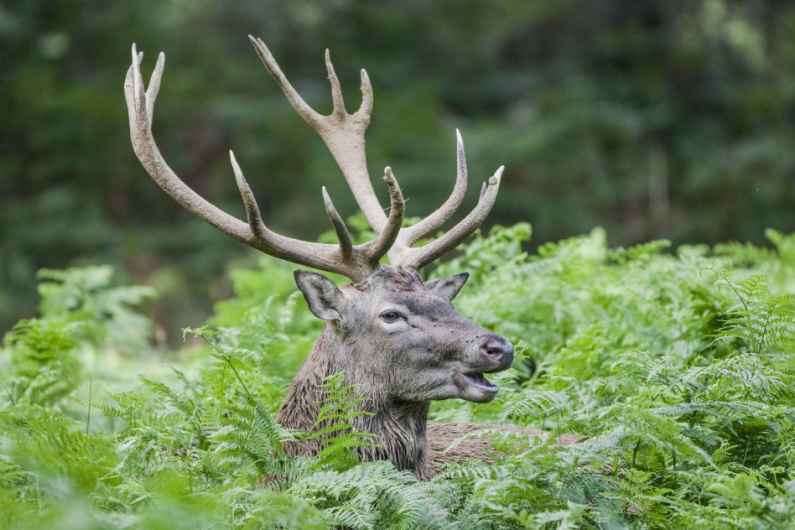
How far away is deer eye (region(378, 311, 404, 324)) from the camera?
5.74 meters

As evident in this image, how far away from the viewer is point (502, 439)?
5.09m

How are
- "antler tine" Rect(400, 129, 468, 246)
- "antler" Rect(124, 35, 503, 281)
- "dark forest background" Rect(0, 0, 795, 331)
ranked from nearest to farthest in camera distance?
"antler" Rect(124, 35, 503, 281) → "antler tine" Rect(400, 129, 468, 246) → "dark forest background" Rect(0, 0, 795, 331)

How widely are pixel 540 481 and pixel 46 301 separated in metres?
4.83

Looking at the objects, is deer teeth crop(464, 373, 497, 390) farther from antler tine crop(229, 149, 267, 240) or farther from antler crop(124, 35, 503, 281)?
antler tine crop(229, 149, 267, 240)

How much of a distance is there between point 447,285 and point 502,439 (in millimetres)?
1230

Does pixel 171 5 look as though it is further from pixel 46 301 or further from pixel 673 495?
pixel 673 495

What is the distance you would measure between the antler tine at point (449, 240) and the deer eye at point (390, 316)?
430mm

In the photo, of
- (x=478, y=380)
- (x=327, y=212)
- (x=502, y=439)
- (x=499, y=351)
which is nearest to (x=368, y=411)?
(x=478, y=380)

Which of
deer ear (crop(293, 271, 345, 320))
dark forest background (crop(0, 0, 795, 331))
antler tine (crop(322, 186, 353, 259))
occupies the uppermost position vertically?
dark forest background (crop(0, 0, 795, 331))

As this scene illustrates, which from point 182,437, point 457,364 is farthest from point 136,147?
point 457,364

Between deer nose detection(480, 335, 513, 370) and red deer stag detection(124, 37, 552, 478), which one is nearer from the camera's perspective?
deer nose detection(480, 335, 513, 370)

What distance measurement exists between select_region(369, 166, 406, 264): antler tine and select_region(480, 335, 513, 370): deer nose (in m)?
0.68

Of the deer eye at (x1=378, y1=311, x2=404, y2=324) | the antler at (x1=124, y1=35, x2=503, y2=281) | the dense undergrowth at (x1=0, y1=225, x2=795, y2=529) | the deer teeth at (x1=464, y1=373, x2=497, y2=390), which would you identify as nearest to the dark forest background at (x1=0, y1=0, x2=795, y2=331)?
the dense undergrowth at (x1=0, y1=225, x2=795, y2=529)

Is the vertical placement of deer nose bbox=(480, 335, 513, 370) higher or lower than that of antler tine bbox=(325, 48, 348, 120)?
lower
